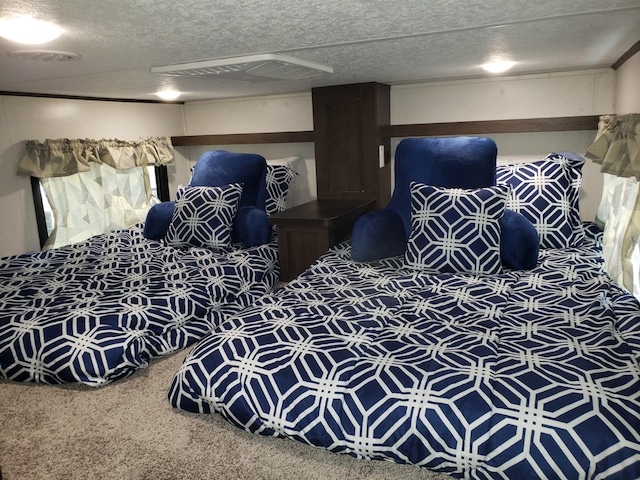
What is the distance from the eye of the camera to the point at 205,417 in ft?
5.69

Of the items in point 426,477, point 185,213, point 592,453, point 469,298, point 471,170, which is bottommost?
point 426,477

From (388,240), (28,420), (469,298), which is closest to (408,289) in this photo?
(469,298)

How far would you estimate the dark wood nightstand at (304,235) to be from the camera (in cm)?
304

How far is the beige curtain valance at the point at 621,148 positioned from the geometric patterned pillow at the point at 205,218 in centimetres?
211

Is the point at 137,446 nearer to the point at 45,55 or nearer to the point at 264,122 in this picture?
the point at 45,55

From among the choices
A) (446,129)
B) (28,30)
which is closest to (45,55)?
(28,30)

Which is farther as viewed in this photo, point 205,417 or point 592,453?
point 205,417

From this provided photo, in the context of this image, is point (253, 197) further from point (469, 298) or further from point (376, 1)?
point (376, 1)

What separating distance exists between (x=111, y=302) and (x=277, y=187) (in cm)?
173

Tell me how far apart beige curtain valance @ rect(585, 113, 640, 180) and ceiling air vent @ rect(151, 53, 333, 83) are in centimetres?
145

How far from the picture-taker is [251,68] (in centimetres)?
240

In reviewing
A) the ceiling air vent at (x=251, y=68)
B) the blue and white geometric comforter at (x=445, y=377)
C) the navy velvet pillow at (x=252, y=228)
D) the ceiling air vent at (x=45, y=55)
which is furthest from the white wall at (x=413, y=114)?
the blue and white geometric comforter at (x=445, y=377)

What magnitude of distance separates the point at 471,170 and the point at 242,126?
→ 2328mm

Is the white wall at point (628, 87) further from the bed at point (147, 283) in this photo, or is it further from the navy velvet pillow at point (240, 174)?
the navy velvet pillow at point (240, 174)
